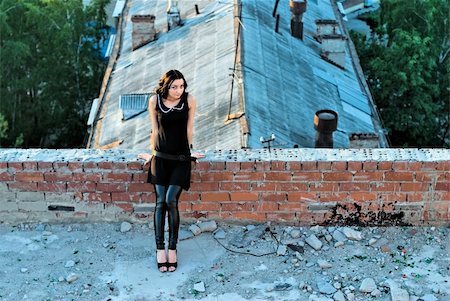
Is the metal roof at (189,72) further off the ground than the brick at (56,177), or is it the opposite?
the metal roof at (189,72)

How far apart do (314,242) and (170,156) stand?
4.44 ft

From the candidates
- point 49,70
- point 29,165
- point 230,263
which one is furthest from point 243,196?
point 49,70

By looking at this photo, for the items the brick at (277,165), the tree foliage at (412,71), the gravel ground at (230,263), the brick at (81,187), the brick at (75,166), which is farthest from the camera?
the tree foliage at (412,71)

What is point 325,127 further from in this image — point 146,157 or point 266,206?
point 146,157

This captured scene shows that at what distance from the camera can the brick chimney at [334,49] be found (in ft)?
47.0

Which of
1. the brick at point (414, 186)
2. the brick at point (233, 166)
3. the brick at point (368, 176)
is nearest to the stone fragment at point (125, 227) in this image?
the brick at point (233, 166)

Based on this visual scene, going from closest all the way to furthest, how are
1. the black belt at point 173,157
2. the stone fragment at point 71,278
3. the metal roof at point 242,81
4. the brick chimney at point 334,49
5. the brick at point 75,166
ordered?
the stone fragment at point 71,278, the black belt at point 173,157, the brick at point 75,166, the metal roof at point 242,81, the brick chimney at point 334,49

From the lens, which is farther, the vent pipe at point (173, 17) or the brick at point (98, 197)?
the vent pipe at point (173, 17)

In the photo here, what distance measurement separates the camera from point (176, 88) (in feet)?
17.9

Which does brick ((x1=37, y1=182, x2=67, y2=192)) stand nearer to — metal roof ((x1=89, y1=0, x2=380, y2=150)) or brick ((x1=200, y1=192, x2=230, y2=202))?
brick ((x1=200, y1=192, x2=230, y2=202))

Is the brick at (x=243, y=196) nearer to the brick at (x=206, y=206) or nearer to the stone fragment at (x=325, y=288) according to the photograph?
the brick at (x=206, y=206)

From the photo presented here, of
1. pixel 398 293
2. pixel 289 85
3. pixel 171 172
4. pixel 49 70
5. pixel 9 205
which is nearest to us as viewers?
pixel 398 293

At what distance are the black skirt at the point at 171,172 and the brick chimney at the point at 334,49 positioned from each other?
30.2 ft

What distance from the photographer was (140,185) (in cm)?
594
